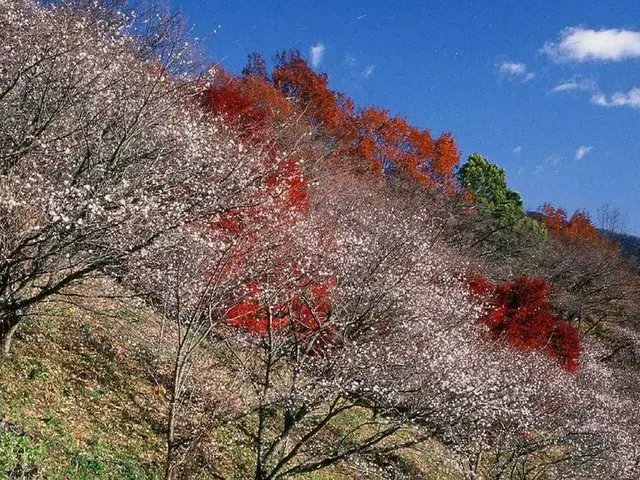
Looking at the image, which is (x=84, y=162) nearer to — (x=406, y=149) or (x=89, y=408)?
(x=89, y=408)

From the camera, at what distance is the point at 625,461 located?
19.7m

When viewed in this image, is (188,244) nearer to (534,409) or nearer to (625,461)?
(534,409)

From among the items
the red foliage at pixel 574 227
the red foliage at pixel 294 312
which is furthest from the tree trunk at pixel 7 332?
the red foliage at pixel 574 227

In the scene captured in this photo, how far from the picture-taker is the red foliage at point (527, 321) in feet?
83.5

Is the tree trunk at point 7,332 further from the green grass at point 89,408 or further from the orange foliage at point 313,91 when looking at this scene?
the orange foliage at point 313,91

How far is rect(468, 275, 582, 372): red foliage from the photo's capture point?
83.5 feet

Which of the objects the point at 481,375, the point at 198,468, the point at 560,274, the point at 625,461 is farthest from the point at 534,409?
the point at 560,274

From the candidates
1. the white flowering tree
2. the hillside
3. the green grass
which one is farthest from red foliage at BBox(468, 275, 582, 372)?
the white flowering tree

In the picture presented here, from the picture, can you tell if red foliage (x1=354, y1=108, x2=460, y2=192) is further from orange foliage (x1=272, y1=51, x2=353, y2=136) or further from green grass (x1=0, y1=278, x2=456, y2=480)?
green grass (x1=0, y1=278, x2=456, y2=480)

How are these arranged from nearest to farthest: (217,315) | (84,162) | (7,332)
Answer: (84,162)
(217,315)
(7,332)

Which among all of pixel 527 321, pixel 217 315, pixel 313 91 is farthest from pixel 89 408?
pixel 313 91

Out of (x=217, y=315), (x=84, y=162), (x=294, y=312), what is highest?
(x=84, y=162)

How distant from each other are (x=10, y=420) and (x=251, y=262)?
4765 mm

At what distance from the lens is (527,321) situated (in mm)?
26297
